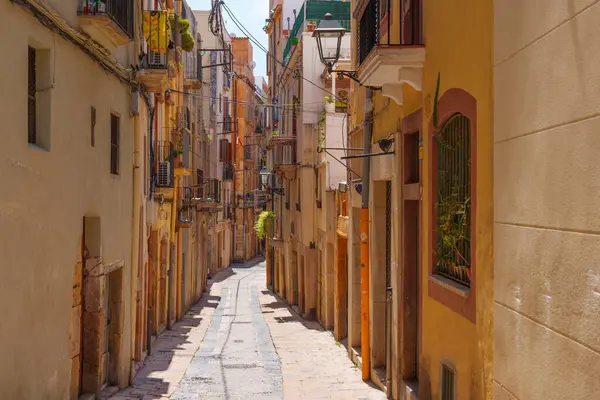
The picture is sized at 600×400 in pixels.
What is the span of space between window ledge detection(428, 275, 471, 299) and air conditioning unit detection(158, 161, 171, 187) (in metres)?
12.5

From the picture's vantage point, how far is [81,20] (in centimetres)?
1060

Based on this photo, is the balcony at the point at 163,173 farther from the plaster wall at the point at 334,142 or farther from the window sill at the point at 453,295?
the window sill at the point at 453,295

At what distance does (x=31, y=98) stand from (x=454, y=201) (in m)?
4.88

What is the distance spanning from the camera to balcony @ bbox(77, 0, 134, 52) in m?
10.7

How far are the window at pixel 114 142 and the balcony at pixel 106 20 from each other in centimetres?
151

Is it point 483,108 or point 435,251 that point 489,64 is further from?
point 435,251

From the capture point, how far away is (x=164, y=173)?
68.5 ft

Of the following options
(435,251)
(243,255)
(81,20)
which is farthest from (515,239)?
(243,255)

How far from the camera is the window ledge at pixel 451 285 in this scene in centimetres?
785

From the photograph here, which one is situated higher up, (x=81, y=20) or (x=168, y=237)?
(x=81, y=20)

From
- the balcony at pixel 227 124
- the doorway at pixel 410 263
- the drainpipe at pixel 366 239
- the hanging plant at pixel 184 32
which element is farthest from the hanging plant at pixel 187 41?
the balcony at pixel 227 124

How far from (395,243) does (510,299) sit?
5.55 m

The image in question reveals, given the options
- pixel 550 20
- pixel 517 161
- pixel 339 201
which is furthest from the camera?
pixel 339 201

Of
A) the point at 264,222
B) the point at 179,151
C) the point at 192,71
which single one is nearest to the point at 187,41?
the point at 179,151
